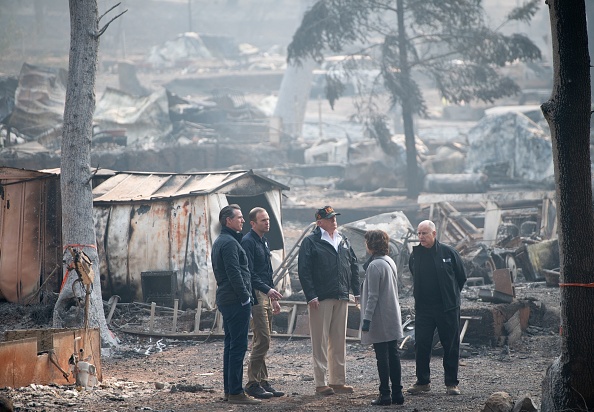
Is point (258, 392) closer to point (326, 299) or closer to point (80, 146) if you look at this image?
point (326, 299)

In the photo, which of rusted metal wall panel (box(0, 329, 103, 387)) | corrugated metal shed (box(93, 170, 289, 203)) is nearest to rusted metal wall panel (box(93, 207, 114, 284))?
corrugated metal shed (box(93, 170, 289, 203))

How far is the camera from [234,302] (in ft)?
23.9

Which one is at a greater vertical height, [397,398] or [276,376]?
[397,398]

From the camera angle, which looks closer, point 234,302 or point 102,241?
point 234,302

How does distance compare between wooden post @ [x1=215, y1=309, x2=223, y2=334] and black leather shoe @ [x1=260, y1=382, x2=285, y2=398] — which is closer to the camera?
black leather shoe @ [x1=260, y1=382, x2=285, y2=398]

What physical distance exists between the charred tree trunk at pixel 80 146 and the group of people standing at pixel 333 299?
3.94 meters

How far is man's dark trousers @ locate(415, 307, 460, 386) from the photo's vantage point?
24.9 ft

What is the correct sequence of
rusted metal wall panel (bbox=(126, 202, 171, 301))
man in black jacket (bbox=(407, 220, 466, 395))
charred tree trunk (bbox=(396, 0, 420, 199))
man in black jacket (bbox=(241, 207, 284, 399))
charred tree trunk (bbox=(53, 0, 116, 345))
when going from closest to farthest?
man in black jacket (bbox=(407, 220, 466, 395))
man in black jacket (bbox=(241, 207, 284, 399))
charred tree trunk (bbox=(53, 0, 116, 345))
rusted metal wall panel (bbox=(126, 202, 171, 301))
charred tree trunk (bbox=(396, 0, 420, 199))

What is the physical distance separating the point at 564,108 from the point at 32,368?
207 inches

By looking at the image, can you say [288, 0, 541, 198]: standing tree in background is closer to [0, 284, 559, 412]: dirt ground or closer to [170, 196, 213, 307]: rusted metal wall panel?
[170, 196, 213, 307]: rusted metal wall panel

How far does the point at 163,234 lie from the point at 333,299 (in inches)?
249

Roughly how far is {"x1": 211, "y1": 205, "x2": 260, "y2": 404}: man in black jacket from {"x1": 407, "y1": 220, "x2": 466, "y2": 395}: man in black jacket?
1.69m

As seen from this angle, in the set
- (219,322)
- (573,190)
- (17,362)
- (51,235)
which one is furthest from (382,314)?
(51,235)

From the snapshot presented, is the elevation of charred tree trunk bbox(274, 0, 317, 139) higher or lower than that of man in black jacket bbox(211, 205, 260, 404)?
higher
